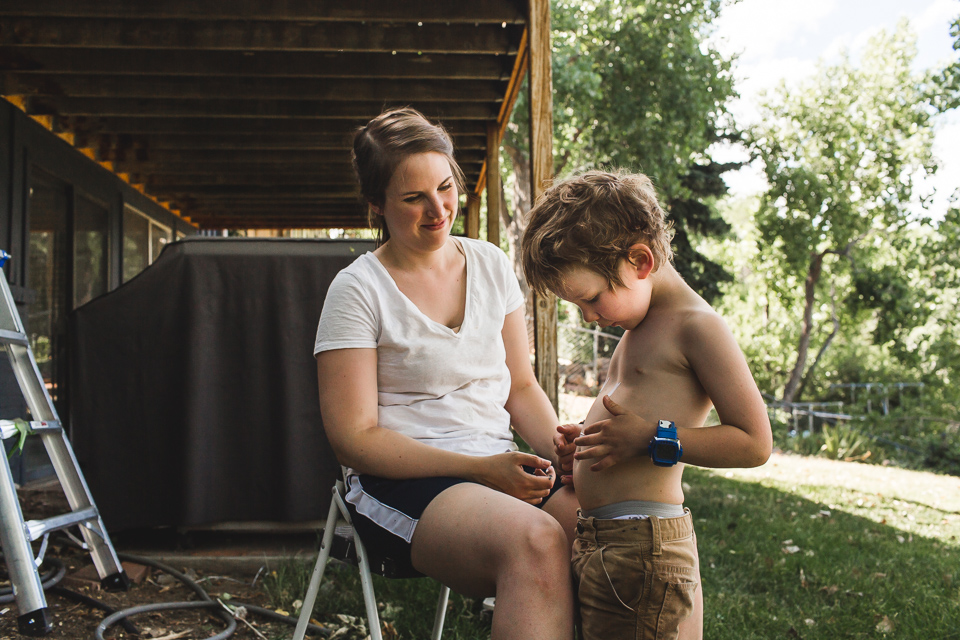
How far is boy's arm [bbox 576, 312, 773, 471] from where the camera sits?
141 centimetres

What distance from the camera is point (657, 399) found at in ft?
5.04

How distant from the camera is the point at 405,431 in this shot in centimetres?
172

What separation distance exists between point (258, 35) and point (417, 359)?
3.71m

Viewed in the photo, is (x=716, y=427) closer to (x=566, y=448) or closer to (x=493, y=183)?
(x=566, y=448)

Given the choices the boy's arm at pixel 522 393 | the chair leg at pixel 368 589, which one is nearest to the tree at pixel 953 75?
the boy's arm at pixel 522 393

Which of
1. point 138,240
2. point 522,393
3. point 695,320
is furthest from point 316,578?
point 138,240

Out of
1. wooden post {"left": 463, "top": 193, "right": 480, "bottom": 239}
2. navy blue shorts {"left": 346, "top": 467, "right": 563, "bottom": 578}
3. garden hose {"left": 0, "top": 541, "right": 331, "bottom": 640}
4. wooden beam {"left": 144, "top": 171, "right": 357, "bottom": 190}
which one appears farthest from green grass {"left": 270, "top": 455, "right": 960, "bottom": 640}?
wooden beam {"left": 144, "top": 171, "right": 357, "bottom": 190}

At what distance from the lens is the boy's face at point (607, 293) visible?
60.9 inches

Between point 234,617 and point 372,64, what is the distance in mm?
3997

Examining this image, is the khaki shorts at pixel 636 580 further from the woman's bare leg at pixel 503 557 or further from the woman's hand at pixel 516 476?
the woman's hand at pixel 516 476

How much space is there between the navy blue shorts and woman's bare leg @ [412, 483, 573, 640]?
0.12 ft

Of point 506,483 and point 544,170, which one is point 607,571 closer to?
point 506,483

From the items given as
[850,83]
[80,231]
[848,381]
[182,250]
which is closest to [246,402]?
[182,250]

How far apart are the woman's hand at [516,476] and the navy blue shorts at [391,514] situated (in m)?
0.04
